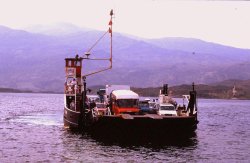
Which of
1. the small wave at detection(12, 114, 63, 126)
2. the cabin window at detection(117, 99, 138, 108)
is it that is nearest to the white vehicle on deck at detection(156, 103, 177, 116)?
the cabin window at detection(117, 99, 138, 108)

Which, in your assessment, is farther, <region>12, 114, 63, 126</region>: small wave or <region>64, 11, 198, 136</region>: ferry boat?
<region>12, 114, 63, 126</region>: small wave

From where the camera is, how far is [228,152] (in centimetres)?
4609

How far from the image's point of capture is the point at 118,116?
1945 inches

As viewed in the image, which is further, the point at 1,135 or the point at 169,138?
the point at 1,135

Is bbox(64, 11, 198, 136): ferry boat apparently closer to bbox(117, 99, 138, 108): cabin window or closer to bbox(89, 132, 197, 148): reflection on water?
bbox(117, 99, 138, 108): cabin window

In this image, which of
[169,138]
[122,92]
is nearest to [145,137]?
[169,138]

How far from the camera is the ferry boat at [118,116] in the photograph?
49125 millimetres

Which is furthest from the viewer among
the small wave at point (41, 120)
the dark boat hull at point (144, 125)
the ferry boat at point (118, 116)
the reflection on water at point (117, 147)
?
the small wave at point (41, 120)

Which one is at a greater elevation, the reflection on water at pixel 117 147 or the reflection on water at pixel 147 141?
the reflection on water at pixel 147 141

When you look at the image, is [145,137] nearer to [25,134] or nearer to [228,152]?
[228,152]

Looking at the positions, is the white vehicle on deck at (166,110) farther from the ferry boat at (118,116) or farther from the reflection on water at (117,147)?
the reflection on water at (117,147)

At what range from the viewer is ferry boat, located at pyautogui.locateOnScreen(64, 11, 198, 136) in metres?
49.1

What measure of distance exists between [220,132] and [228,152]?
2091 cm

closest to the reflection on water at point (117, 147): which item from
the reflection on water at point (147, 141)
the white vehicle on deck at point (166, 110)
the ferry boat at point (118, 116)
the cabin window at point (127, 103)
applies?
the reflection on water at point (147, 141)
